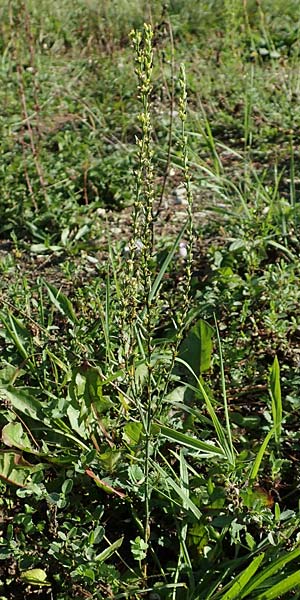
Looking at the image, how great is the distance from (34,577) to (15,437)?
0.41 metres

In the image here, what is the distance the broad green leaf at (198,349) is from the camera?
266 cm

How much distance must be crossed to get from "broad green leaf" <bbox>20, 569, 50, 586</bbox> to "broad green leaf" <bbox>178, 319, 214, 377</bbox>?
34.1 inches

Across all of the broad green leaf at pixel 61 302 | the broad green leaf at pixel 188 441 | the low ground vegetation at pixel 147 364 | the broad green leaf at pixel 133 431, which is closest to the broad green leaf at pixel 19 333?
the low ground vegetation at pixel 147 364

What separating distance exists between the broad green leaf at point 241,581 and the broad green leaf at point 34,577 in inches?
21.2

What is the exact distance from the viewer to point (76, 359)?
102 inches

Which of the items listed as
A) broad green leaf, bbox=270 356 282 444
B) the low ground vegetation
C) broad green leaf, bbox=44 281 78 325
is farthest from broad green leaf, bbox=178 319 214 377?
broad green leaf, bbox=44 281 78 325

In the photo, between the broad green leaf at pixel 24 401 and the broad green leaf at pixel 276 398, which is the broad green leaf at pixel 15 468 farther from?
the broad green leaf at pixel 276 398

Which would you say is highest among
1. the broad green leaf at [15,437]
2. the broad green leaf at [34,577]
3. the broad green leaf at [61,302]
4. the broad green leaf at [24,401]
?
the broad green leaf at [61,302]

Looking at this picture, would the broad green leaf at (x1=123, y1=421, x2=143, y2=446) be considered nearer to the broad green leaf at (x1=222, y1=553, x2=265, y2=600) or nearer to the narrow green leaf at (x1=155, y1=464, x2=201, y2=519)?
the narrow green leaf at (x1=155, y1=464, x2=201, y2=519)

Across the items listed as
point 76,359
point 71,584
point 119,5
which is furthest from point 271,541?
point 119,5

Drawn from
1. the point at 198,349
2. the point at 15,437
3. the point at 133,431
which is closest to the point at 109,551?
the point at 133,431

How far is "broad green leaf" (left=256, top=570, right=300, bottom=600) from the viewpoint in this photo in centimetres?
183

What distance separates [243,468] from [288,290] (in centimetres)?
95

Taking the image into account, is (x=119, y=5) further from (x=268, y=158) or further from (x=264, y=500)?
(x=264, y=500)
